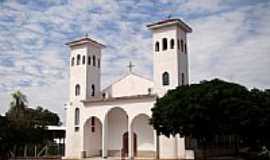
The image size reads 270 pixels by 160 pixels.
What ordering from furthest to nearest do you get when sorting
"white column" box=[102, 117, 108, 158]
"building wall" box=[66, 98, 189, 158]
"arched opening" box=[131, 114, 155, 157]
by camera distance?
"white column" box=[102, 117, 108, 158] < "arched opening" box=[131, 114, 155, 157] < "building wall" box=[66, 98, 189, 158]

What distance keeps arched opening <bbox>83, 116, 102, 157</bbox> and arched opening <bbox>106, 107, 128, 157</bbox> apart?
1.52m

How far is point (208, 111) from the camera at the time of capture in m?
25.0

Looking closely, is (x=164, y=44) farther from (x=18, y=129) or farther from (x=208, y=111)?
(x=18, y=129)

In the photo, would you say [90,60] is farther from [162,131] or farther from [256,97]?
[256,97]

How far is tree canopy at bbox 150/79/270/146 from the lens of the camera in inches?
986

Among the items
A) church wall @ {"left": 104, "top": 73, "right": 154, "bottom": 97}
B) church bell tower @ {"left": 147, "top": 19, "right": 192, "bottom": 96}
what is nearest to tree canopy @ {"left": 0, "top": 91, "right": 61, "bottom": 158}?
church wall @ {"left": 104, "top": 73, "right": 154, "bottom": 97}

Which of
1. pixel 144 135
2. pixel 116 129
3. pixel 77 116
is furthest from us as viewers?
pixel 77 116

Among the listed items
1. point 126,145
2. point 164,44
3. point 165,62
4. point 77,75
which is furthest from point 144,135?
point 77,75

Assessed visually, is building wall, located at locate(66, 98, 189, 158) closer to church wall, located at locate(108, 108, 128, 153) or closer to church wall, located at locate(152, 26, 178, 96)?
church wall, located at locate(108, 108, 128, 153)

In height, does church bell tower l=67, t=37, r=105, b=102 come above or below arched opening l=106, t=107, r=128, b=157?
above

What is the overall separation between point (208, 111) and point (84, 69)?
18066 mm

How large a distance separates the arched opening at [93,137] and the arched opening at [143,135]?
496cm

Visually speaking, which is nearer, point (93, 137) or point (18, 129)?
point (18, 129)

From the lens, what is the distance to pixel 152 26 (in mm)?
35094
